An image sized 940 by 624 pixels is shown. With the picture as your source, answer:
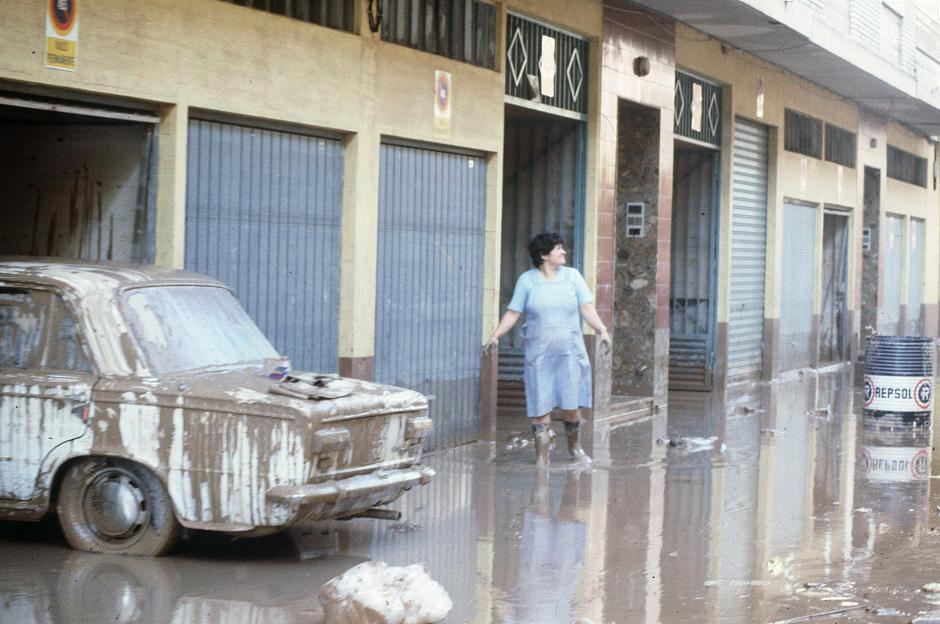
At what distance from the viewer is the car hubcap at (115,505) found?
764 cm

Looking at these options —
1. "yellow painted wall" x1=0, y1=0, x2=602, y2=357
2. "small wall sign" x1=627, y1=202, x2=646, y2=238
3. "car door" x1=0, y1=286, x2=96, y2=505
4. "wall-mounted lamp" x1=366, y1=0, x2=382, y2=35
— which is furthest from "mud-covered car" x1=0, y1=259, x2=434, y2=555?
"small wall sign" x1=627, y1=202, x2=646, y2=238

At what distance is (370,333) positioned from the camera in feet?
38.7

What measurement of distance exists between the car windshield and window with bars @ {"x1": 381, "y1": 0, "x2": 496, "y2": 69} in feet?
13.5

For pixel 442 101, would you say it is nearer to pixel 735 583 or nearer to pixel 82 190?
pixel 82 190

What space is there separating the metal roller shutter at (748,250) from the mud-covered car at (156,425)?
43.7ft

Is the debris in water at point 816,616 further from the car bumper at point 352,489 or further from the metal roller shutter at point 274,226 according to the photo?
the metal roller shutter at point 274,226

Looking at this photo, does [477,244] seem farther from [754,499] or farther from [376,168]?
[754,499]

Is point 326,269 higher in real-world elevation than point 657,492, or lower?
higher

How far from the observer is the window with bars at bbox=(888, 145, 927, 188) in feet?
104

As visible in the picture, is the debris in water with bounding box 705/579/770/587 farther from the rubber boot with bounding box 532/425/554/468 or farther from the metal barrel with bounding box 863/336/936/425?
the metal barrel with bounding box 863/336/936/425

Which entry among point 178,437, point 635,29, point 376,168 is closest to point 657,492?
point 376,168

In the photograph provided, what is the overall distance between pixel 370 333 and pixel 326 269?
2.31 ft

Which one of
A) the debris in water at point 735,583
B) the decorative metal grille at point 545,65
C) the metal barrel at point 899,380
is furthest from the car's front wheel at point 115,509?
the metal barrel at point 899,380

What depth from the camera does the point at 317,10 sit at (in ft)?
36.6
